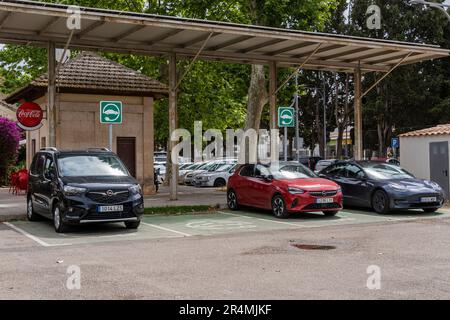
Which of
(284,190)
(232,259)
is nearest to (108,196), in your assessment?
(232,259)

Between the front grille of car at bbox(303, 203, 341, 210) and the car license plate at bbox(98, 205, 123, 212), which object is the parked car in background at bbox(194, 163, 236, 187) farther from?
the car license plate at bbox(98, 205, 123, 212)

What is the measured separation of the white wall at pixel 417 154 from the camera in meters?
21.2

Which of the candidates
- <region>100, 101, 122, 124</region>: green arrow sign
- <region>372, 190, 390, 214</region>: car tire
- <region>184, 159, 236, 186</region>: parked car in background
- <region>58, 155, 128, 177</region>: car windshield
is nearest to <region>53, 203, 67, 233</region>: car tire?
<region>58, 155, 128, 177</region>: car windshield

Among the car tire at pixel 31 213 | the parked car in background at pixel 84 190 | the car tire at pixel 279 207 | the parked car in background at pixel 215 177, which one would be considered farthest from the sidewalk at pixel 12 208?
the parked car in background at pixel 215 177

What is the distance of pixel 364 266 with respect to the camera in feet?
28.5

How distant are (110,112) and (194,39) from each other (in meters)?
4.43

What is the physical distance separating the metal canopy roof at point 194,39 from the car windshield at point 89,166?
376cm

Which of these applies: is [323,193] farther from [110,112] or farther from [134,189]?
[110,112]

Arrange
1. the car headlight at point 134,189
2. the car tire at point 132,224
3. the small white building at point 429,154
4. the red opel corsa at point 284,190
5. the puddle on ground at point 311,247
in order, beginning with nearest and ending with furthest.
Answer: the puddle on ground at point 311,247 < the car headlight at point 134,189 < the car tire at point 132,224 < the red opel corsa at point 284,190 < the small white building at point 429,154

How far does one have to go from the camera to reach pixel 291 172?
16.4 metres

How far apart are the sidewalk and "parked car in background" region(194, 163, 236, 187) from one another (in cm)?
1230

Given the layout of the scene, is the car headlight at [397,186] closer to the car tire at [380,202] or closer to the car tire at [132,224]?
the car tire at [380,202]

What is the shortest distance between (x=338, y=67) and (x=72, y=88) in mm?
10379
